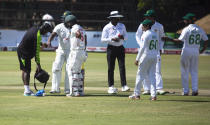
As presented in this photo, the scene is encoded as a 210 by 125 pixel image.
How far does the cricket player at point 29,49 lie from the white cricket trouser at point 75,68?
90 centimetres

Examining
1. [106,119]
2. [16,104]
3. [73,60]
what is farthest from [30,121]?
[73,60]

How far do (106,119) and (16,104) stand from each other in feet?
9.56

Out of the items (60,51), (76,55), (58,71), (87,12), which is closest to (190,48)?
(76,55)

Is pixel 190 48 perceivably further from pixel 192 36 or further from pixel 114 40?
pixel 114 40

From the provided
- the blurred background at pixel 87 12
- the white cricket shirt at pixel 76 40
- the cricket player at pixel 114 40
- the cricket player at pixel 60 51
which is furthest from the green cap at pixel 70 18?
the blurred background at pixel 87 12

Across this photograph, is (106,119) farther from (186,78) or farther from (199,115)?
(186,78)

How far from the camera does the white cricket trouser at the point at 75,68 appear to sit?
1539 centimetres

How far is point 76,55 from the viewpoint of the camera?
15367 millimetres

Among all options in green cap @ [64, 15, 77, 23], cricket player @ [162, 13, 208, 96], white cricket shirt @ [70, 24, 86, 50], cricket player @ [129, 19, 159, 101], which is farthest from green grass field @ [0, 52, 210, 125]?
green cap @ [64, 15, 77, 23]

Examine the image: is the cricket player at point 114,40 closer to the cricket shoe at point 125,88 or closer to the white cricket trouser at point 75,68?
the cricket shoe at point 125,88

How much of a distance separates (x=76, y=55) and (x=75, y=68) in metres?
0.37

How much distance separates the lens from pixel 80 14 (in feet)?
162

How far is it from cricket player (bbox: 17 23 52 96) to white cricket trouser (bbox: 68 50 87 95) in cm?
90

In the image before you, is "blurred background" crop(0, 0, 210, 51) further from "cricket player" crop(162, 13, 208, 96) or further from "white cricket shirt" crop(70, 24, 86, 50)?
"white cricket shirt" crop(70, 24, 86, 50)
